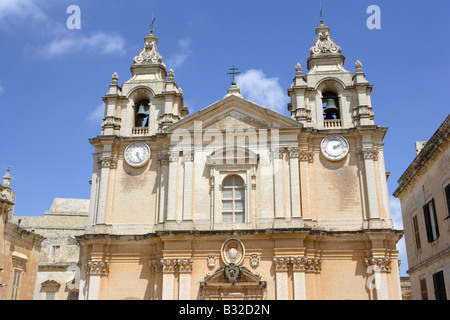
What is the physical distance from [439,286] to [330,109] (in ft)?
33.8

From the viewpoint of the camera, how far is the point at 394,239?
21531mm

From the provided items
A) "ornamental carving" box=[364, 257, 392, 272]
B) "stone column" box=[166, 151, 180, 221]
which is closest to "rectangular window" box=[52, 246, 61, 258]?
"stone column" box=[166, 151, 180, 221]

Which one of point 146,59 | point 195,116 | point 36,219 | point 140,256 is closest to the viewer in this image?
point 140,256

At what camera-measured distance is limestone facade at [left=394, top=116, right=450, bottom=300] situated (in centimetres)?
1830

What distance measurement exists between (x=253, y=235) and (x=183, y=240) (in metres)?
3.33

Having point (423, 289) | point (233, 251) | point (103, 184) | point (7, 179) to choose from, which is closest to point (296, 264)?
point (233, 251)

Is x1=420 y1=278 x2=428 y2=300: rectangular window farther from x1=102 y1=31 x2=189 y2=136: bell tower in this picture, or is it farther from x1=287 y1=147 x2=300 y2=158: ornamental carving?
x1=102 y1=31 x2=189 y2=136: bell tower

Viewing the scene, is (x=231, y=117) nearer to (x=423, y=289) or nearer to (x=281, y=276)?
(x=281, y=276)

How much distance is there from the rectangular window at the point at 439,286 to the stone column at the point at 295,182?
6.36 m

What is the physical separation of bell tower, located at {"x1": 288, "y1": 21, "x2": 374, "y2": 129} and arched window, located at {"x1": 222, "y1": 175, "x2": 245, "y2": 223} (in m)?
4.75

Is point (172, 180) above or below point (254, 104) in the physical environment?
below

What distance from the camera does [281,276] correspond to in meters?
21.0

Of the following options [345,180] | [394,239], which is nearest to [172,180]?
[345,180]

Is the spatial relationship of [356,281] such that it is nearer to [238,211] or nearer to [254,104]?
[238,211]
